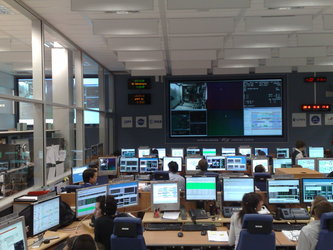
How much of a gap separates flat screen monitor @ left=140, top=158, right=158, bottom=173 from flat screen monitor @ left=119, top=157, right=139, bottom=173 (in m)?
0.12

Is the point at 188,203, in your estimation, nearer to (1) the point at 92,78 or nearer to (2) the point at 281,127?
(1) the point at 92,78

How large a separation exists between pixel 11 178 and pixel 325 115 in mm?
10409

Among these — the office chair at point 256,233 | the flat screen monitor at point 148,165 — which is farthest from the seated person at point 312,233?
the flat screen monitor at point 148,165

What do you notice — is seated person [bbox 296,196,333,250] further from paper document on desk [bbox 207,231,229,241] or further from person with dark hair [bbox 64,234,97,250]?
person with dark hair [bbox 64,234,97,250]

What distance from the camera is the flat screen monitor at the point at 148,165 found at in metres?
8.07

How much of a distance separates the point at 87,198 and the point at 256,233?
2164 millimetres

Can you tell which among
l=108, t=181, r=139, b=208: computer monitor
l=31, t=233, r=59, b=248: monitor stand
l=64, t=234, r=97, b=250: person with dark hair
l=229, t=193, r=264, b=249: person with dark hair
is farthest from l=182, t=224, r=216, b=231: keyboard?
l=64, t=234, r=97, b=250: person with dark hair

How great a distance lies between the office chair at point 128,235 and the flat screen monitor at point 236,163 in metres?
5.56

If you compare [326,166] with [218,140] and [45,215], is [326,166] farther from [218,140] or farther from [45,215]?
[45,215]

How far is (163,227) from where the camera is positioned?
402cm

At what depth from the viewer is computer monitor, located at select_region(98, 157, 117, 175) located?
8031 mm

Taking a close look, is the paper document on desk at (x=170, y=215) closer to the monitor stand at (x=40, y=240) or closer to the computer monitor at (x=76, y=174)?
the monitor stand at (x=40, y=240)

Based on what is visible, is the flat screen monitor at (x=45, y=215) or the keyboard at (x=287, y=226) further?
the keyboard at (x=287, y=226)

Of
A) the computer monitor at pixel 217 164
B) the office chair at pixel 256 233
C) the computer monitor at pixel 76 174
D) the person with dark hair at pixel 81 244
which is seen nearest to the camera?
the person with dark hair at pixel 81 244
